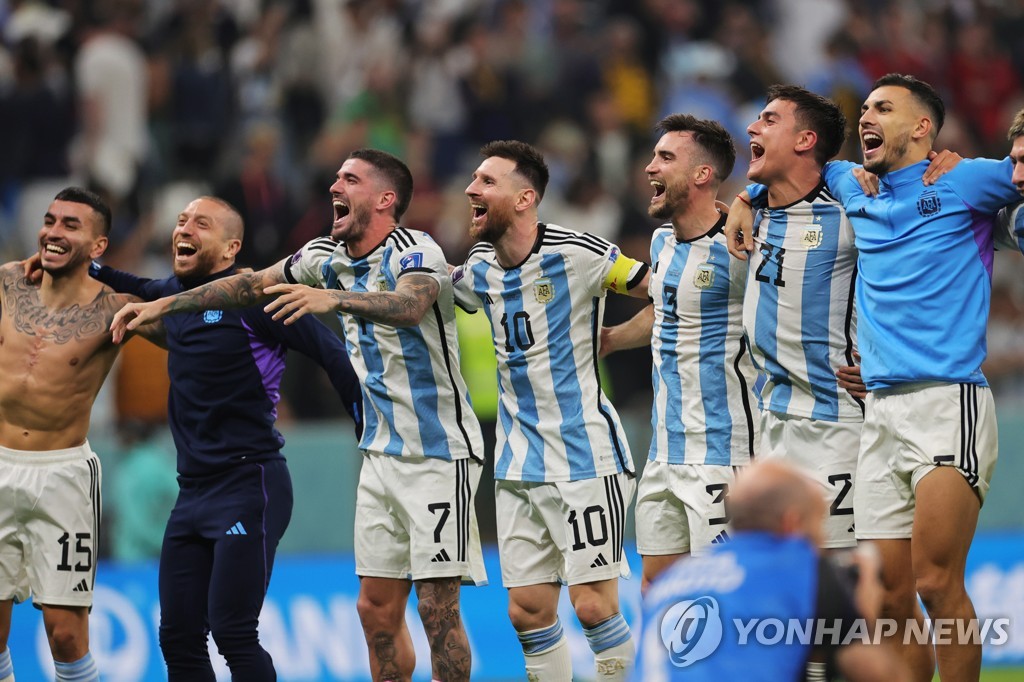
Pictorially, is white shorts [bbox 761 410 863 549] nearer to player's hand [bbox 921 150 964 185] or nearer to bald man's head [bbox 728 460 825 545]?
player's hand [bbox 921 150 964 185]

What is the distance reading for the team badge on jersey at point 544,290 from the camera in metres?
8.44

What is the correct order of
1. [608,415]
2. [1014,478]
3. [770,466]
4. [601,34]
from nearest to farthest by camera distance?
[770,466]
[608,415]
[1014,478]
[601,34]

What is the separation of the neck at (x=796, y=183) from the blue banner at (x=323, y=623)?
5290 millimetres

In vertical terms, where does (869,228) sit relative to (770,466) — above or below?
above

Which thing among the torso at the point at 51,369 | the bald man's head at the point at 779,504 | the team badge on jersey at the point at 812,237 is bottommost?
the bald man's head at the point at 779,504

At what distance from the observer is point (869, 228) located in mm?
7578

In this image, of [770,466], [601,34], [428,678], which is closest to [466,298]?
[770,466]

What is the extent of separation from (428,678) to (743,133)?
25.6 ft

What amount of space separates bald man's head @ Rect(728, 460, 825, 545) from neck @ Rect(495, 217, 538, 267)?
345 cm

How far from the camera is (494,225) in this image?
27.9 feet

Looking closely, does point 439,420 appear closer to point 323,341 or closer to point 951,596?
point 323,341

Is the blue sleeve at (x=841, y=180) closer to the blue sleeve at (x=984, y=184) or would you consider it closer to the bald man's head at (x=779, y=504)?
the blue sleeve at (x=984, y=184)

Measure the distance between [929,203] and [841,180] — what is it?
2.08 ft

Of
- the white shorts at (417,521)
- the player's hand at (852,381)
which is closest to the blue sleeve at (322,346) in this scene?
the white shorts at (417,521)
